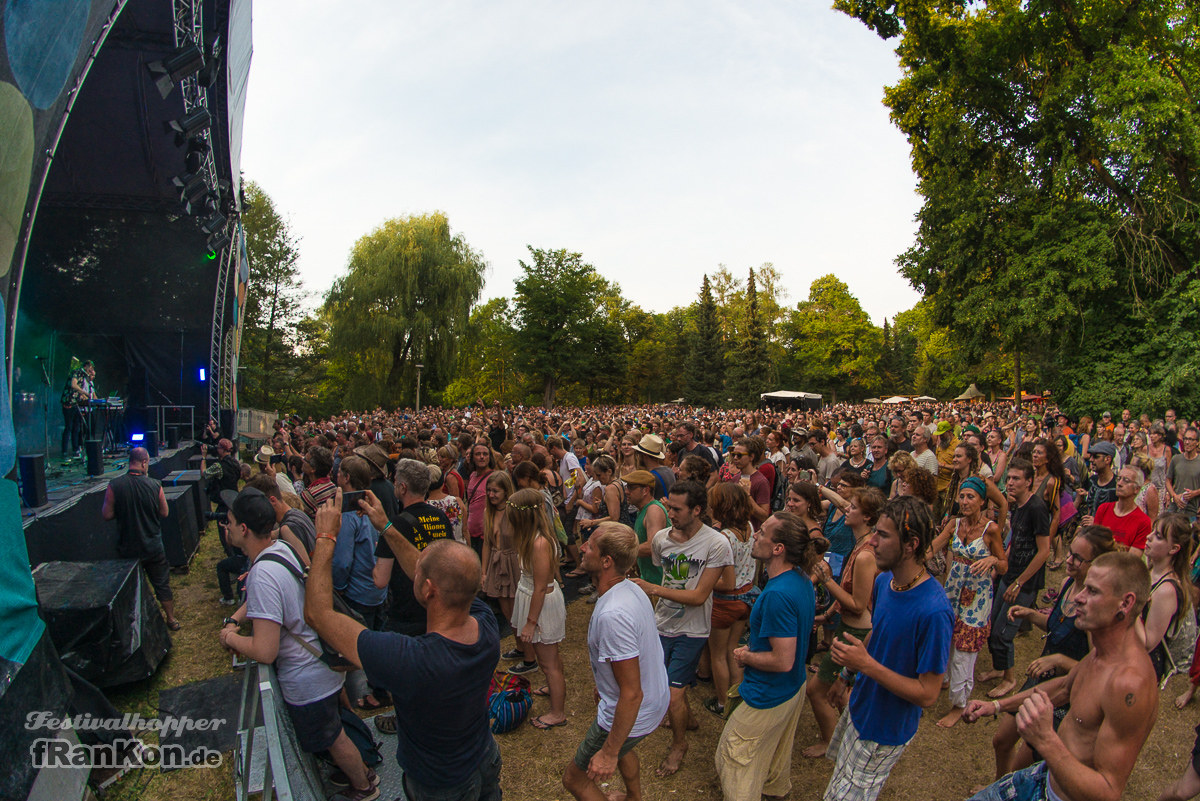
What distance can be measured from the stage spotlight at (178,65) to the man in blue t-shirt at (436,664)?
8.08 metres

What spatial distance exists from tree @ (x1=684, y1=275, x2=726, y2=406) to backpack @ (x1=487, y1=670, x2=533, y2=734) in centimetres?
4702

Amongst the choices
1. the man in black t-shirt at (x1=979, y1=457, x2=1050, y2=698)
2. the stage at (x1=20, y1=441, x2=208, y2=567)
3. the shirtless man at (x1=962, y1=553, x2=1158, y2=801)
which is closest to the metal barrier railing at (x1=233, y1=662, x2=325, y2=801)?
the shirtless man at (x1=962, y1=553, x2=1158, y2=801)

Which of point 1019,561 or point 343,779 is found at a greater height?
point 1019,561

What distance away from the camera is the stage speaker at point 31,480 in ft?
18.7

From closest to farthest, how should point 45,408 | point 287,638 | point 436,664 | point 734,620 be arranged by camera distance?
point 436,664, point 287,638, point 734,620, point 45,408

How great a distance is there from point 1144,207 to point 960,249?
14.9 feet

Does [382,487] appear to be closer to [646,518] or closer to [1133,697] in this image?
[646,518]

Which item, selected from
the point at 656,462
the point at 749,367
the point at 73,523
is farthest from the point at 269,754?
the point at 749,367

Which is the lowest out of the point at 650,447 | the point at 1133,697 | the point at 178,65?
the point at 1133,697

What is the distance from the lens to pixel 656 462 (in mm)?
5805

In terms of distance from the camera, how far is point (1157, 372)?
16.4 metres

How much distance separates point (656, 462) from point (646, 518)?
1.67m

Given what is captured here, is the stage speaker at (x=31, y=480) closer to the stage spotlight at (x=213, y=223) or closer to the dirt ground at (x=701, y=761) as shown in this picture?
the dirt ground at (x=701, y=761)

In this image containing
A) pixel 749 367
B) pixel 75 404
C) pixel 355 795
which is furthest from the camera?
pixel 749 367
